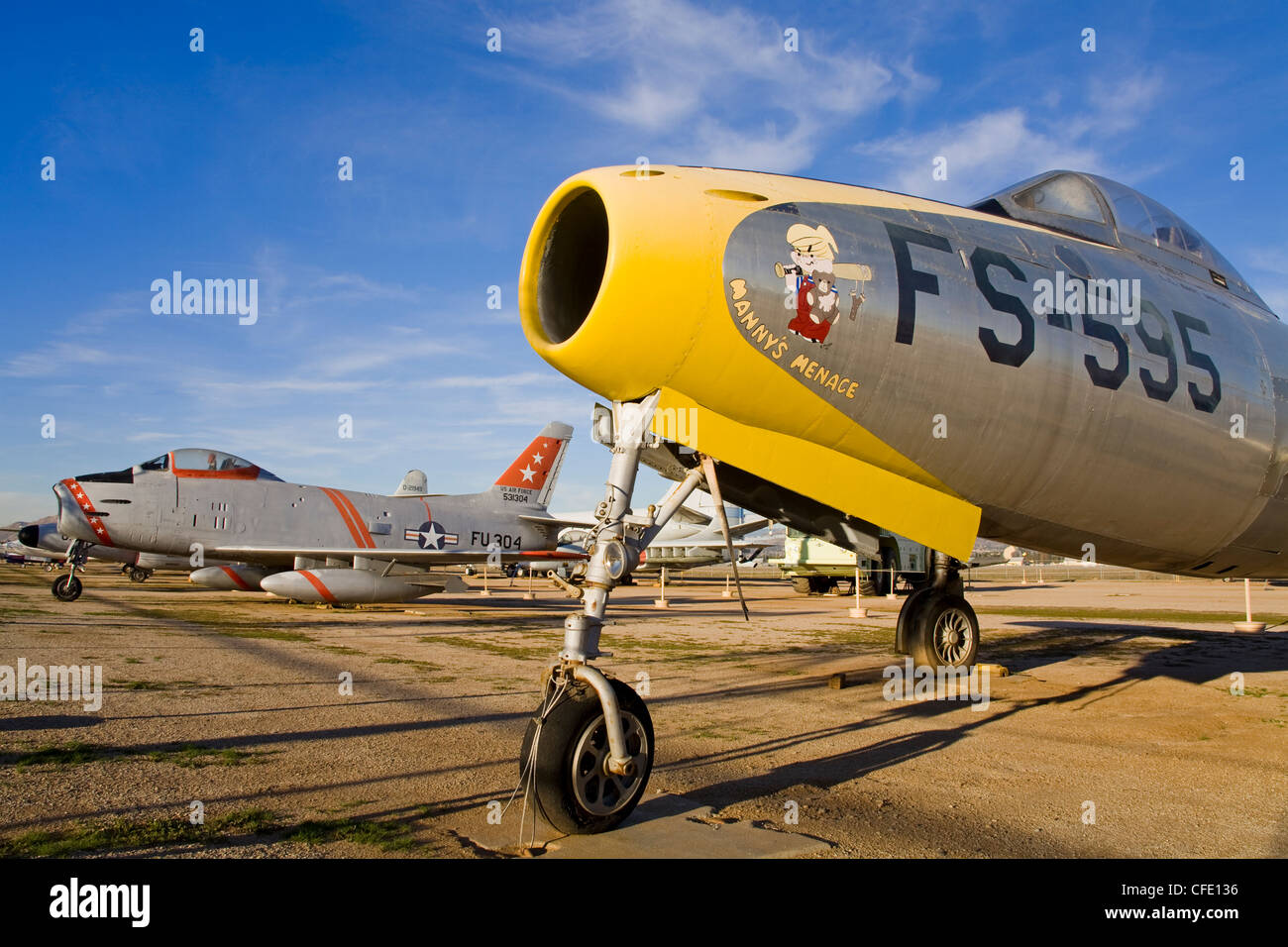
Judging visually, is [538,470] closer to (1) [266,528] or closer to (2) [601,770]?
(1) [266,528]

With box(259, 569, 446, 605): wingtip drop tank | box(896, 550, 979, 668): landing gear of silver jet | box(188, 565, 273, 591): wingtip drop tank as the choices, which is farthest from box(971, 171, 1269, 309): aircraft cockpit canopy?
box(188, 565, 273, 591): wingtip drop tank

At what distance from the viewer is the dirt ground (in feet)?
13.0

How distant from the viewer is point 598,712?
3.90 m

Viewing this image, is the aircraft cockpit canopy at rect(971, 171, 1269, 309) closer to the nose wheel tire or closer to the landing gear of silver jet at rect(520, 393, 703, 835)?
the nose wheel tire

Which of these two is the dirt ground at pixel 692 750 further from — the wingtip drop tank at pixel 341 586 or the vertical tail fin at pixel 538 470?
the vertical tail fin at pixel 538 470

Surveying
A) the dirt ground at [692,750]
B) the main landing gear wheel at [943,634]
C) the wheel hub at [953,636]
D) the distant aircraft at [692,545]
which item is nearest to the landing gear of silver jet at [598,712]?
the dirt ground at [692,750]

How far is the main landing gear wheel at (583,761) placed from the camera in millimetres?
3672

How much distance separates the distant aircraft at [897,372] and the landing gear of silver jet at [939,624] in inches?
87.8

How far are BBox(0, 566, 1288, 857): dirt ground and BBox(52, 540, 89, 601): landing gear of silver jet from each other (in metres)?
9.47

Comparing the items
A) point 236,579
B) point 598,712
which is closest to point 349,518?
point 236,579

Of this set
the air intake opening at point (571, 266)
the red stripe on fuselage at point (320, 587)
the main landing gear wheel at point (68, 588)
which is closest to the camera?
the air intake opening at point (571, 266)

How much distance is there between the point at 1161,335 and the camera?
6.19m

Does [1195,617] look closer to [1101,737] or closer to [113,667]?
[1101,737]

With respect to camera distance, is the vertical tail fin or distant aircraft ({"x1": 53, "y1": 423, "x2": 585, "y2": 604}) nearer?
distant aircraft ({"x1": 53, "y1": 423, "x2": 585, "y2": 604})
